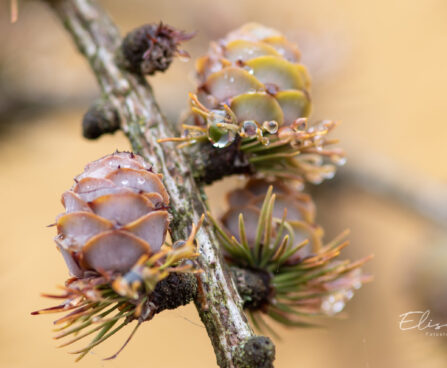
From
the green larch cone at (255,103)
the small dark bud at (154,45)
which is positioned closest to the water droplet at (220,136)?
the green larch cone at (255,103)

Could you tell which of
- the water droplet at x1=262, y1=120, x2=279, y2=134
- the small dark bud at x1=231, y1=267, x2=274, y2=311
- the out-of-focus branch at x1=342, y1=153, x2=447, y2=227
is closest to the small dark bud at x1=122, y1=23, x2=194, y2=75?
the water droplet at x1=262, y1=120, x2=279, y2=134

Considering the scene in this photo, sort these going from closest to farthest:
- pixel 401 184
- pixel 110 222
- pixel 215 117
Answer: pixel 110 222, pixel 215 117, pixel 401 184

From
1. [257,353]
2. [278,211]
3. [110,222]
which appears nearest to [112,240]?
[110,222]

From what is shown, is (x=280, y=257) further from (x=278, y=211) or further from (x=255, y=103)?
(x=255, y=103)

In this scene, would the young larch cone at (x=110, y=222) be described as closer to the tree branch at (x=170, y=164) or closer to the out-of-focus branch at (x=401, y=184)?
the tree branch at (x=170, y=164)

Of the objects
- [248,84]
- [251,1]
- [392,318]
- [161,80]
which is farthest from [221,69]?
[161,80]

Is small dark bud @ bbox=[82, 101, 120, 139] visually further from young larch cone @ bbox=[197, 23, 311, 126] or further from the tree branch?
young larch cone @ bbox=[197, 23, 311, 126]
